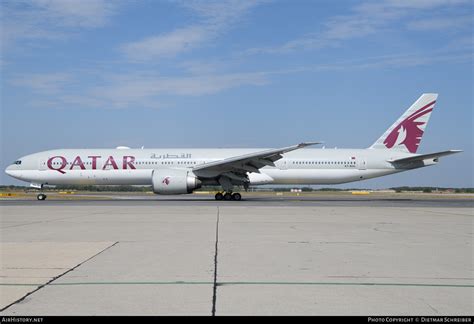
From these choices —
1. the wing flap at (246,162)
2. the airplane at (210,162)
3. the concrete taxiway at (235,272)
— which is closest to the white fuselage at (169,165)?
the airplane at (210,162)

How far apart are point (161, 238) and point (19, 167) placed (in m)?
25.3

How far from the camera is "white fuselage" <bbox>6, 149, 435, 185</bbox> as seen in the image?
2995cm

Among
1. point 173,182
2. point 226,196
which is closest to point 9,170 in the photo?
point 173,182

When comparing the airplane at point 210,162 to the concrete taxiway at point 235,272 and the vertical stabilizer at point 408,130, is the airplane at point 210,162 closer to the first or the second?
the vertical stabilizer at point 408,130

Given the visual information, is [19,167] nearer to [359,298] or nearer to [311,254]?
[311,254]

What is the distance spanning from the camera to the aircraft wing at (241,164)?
2652 centimetres

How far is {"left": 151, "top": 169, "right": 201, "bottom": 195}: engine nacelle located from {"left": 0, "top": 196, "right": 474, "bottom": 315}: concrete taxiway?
1590 centimetres

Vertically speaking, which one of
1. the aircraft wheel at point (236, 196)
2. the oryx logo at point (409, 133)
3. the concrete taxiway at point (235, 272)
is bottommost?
the concrete taxiway at point (235, 272)

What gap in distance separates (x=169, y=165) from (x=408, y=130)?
15.8 m

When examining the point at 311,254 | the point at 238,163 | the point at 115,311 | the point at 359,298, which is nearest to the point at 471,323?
the point at 359,298

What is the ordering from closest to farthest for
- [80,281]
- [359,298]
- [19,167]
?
[359,298] < [80,281] < [19,167]

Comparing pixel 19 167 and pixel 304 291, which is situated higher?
pixel 19 167

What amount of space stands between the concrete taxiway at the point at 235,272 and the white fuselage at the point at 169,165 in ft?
64.1

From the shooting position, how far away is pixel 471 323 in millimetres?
3967
